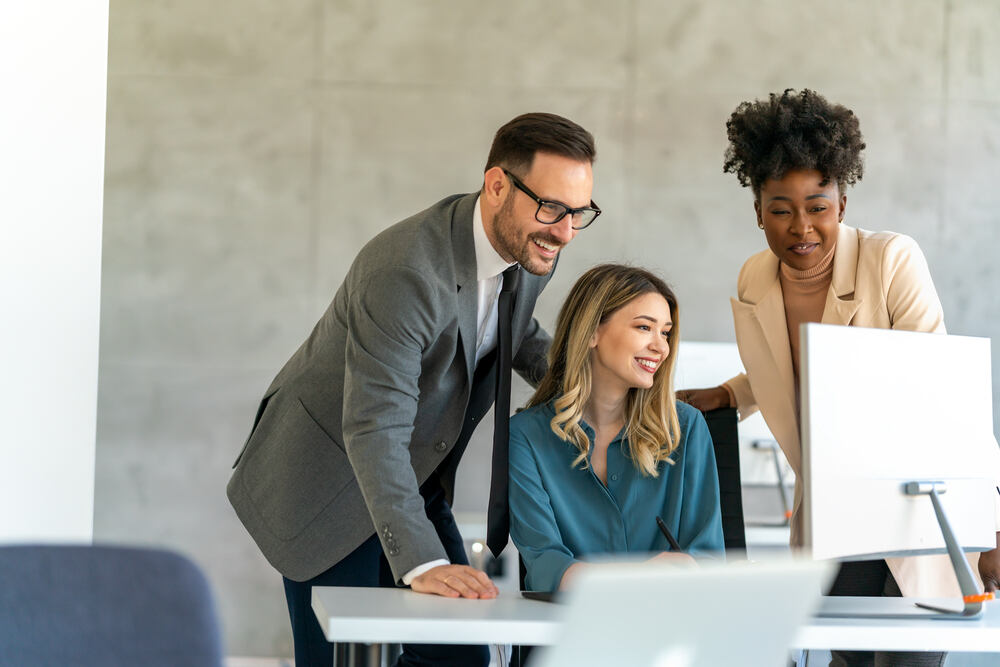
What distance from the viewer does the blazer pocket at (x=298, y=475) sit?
1.94 metres

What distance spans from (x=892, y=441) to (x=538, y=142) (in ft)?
2.59

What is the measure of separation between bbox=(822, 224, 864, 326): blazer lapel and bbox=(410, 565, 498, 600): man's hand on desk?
0.94 meters

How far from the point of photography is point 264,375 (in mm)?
3904

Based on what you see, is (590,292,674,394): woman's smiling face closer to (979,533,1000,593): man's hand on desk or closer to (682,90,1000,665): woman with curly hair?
(682,90,1000,665): woman with curly hair

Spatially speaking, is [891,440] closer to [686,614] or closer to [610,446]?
[610,446]

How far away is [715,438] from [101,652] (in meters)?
1.45

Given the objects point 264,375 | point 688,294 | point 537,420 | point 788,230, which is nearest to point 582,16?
point 688,294

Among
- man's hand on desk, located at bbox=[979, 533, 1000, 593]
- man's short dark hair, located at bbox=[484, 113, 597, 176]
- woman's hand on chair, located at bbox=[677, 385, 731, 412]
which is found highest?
man's short dark hair, located at bbox=[484, 113, 597, 176]

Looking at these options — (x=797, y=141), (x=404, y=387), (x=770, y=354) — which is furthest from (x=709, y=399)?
(x=404, y=387)

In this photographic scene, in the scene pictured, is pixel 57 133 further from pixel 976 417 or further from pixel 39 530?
pixel 976 417

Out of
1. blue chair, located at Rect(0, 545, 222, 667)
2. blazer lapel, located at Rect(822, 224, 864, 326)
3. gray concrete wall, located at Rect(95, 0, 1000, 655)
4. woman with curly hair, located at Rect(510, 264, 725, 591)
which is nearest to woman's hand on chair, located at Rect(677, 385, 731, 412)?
woman with curly hair, located at Rect(510, 264, 725, 591)

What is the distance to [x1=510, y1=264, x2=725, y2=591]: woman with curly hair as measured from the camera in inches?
75.2

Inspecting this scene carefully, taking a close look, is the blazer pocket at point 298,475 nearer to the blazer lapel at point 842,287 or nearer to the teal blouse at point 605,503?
the teal blouse at point 605,503

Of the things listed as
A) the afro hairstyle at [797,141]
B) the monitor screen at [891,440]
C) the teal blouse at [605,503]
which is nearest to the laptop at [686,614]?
the monitor screen at [891,440]
